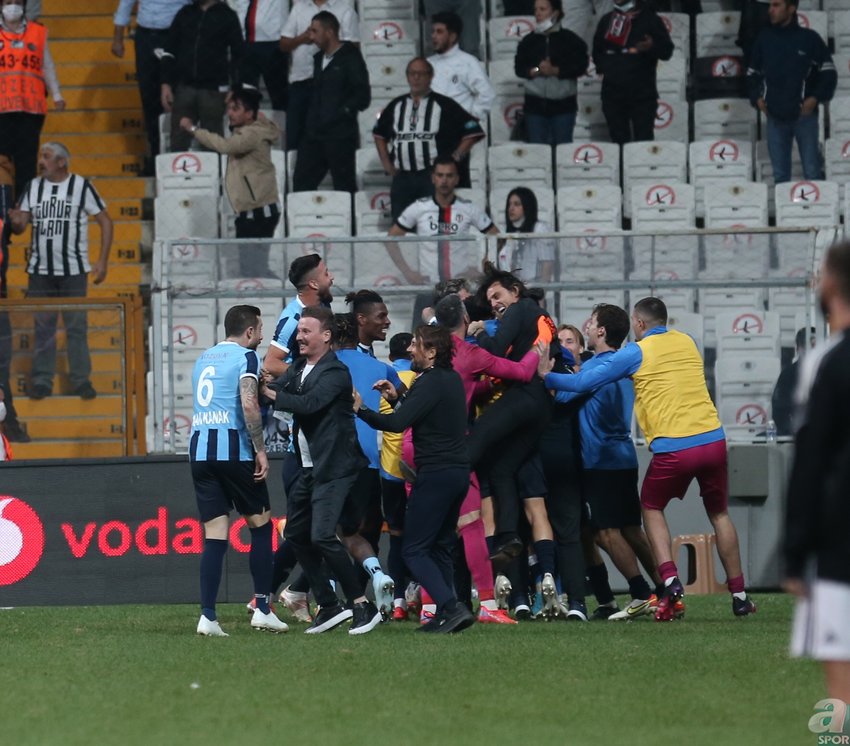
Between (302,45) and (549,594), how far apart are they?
9.63 meters

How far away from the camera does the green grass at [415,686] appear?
21.0ft

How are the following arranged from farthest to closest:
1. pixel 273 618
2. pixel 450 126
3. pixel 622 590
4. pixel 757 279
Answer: pixel 450 126
pixel 622 590
pixel 757 279
pixel 273 618

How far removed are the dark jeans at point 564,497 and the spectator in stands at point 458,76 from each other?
7662 millimetres

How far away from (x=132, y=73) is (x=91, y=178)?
6.04 ft

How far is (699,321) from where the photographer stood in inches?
510

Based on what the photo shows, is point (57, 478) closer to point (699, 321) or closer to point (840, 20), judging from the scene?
point (699, 321)

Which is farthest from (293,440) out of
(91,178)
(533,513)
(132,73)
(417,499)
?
(132,73)

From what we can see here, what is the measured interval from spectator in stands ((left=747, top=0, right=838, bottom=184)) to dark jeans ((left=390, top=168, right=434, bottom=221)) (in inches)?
150

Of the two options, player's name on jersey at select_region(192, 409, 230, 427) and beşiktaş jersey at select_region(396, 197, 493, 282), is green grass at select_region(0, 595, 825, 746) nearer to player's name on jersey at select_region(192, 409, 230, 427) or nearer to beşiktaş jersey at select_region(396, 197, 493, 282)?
player's name on jersey at select_region(192, 409, 230, 427)

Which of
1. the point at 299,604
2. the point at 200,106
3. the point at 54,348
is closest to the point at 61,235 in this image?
the point at 200,106

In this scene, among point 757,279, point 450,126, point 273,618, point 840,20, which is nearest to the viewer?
point 273,618

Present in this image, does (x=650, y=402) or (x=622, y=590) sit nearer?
(x=650, y=402)

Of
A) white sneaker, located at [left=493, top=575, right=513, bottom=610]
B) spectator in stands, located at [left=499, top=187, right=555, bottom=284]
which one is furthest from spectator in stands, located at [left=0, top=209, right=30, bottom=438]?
white sneaker, located at [left=493, top=575, right=513, bottom=610]

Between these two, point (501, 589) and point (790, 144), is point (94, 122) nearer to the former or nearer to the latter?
point (790, 144)
